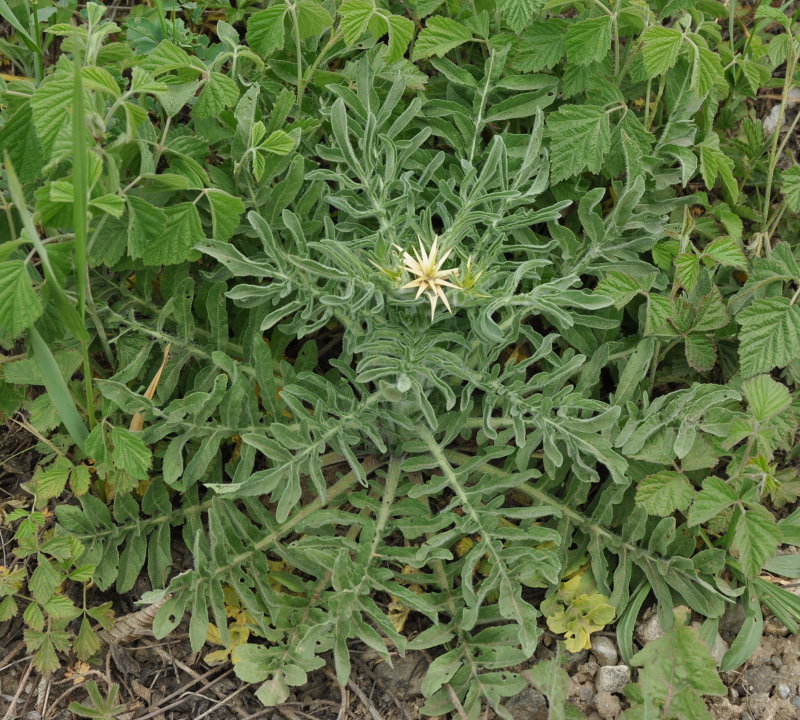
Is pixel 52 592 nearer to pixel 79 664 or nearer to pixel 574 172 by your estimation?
pixel 79 664

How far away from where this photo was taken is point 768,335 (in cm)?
237

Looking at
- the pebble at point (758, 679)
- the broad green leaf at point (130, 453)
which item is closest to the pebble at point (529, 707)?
the pebble at point (758, 679)

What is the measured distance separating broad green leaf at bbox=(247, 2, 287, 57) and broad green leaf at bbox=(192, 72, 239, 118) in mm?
228

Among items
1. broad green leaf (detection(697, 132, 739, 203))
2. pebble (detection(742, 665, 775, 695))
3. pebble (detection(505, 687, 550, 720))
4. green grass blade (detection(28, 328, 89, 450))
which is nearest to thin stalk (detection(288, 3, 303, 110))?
green grass blade (detection(28, 328, 89, 450))

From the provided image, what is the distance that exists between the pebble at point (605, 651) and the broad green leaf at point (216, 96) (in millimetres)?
1928

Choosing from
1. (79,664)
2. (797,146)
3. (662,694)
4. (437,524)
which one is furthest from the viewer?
(797,146)

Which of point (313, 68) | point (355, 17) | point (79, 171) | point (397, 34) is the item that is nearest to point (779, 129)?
point (397, 34)

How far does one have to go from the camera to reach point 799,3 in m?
3.39

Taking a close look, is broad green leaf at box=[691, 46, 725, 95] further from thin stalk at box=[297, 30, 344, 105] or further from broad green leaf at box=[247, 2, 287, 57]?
broad green leaf at box=[247, 2, 287, 57]

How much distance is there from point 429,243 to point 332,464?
827 mm

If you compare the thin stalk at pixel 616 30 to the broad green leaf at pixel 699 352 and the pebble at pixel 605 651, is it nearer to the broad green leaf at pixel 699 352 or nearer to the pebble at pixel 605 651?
the broad green leaf at pixel 699 352

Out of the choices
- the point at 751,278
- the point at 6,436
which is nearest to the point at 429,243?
the point at 751,278

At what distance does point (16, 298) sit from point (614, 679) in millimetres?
1913

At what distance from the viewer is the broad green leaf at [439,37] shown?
2.54 m
